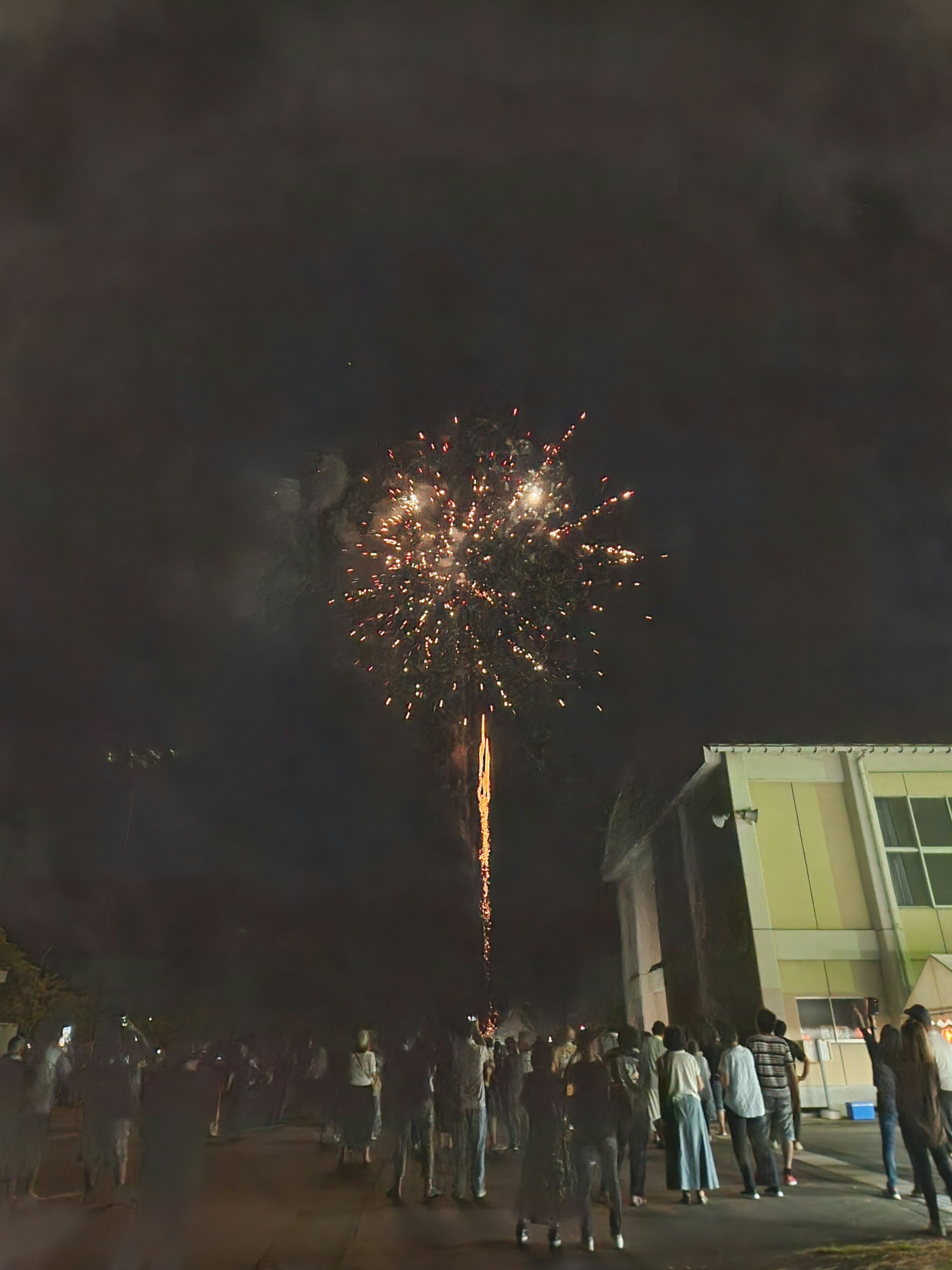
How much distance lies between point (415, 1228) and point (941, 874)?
54.6 ft

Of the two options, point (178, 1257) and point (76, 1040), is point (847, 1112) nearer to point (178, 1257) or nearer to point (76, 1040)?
point (178, 1257)

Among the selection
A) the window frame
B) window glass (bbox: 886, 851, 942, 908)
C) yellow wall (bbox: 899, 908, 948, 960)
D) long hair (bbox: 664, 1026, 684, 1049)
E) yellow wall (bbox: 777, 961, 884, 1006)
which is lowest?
long hair (bbox: 664, 1026, 684, 1049)

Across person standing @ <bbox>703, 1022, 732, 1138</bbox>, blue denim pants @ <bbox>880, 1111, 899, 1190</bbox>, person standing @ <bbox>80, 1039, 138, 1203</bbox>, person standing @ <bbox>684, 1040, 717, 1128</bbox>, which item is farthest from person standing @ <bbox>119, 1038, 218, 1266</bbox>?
blue denim pants @ <bbox>880, 1111, 899, 1190</bbox>

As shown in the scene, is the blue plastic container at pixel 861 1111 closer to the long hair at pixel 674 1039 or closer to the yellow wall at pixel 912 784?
the yellow wall at pixel 912 784

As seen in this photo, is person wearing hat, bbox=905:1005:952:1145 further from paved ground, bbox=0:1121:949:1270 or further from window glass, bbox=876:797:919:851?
window glass, bbox=876:797:919:851

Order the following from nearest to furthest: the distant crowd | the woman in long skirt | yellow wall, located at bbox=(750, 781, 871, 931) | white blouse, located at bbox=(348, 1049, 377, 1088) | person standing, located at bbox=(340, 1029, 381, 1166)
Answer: the distant crowd, the woman in long skirt, person standing, located at bbox=(340, 1029, 381, 1166), white blouse, located at bbox=(348, 1049, 377, 1088), yellow wall, located at bbox=(750, 781, 871, 931)

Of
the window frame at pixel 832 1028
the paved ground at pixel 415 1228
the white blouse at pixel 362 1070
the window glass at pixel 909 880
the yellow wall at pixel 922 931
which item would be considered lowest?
the paved ground at pixel 415 1228

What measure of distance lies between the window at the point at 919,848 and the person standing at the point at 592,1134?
14.8 meters

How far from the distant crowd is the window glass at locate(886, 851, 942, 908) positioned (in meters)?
9.76

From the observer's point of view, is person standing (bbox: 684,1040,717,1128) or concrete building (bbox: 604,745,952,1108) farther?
concrete building (bbox: 604,745,952,1108)

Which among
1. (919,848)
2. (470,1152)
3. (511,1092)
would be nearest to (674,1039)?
(470,1152)

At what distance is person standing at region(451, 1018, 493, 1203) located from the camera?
8.66 m

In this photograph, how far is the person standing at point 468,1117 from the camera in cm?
866

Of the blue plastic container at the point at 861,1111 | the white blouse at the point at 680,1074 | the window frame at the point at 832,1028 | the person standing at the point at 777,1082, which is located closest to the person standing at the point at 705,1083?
the white blouse at the point at 680,1074
